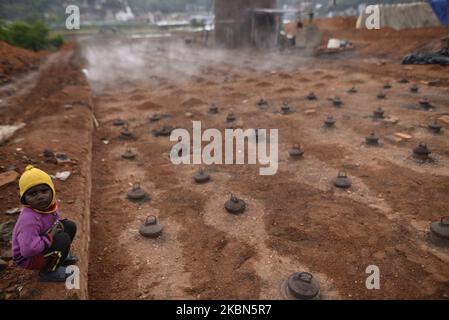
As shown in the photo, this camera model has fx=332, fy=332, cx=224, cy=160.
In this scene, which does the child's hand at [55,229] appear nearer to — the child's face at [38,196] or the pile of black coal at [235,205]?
the child's face at [38,196]

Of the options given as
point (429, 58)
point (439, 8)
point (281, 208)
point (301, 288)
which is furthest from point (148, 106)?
point (439, 8)

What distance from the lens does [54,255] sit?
9.92ft

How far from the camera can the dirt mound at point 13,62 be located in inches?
574

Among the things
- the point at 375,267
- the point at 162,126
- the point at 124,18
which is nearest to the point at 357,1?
the point at 124,18

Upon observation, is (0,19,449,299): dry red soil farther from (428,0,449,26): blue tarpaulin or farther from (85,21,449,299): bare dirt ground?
(428,0,449,26): blue tarpaulin

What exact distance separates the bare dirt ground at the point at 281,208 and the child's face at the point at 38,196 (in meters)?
1.30

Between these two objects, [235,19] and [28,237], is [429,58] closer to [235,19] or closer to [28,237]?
[28,237]

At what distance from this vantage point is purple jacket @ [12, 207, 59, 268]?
109 inches

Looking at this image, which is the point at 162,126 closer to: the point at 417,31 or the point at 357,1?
the point at 417,31

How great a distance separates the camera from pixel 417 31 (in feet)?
63.3

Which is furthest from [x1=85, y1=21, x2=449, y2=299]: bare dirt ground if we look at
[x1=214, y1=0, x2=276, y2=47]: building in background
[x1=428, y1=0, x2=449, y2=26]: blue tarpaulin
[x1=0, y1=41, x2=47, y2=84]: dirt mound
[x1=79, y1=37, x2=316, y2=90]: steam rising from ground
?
[x1=214, y1=0, x2=276, y2=47]: building in background

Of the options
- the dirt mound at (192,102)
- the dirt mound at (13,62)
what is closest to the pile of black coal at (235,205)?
the dirt mound at (192,102)

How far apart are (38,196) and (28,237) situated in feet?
1.16

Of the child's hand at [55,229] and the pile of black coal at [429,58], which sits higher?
the pile of black coal at [429,58]
